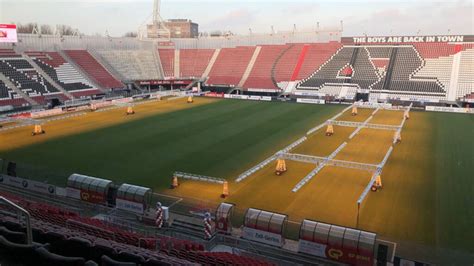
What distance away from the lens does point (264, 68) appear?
253ft

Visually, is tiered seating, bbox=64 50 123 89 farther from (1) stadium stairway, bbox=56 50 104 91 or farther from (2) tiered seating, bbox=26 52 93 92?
(2) tiered seating, bbox=26 52 93 92

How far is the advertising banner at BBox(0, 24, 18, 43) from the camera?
55688 millimetres

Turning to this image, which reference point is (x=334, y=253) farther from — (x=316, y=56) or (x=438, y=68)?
(x=316, y=56)

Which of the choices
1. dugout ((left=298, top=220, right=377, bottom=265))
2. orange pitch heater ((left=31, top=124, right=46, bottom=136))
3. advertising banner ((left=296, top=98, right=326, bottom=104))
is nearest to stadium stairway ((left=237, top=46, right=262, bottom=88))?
advertising banner ((left=296, top=98, right=326, bottom=104))

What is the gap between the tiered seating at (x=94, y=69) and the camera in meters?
68.8

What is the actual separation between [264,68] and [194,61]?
55.1 feet

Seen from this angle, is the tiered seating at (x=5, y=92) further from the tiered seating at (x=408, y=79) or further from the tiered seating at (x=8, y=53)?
the tiered seating at (x=408, y=79)

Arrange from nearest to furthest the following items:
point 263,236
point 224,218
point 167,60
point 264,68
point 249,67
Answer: point 263,236
point 224,218
point 264,68
point 249,67
point 167,60

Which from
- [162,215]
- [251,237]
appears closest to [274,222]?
[251,237]

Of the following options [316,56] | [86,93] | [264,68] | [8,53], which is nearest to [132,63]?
[86,93]

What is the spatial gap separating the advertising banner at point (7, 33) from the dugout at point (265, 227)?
176 ft

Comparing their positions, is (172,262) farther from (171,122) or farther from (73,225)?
(171,122)

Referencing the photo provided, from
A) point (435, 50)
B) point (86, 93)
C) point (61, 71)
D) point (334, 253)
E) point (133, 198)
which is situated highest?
point (435, 50)

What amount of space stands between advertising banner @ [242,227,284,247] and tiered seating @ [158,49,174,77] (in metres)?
67.4
